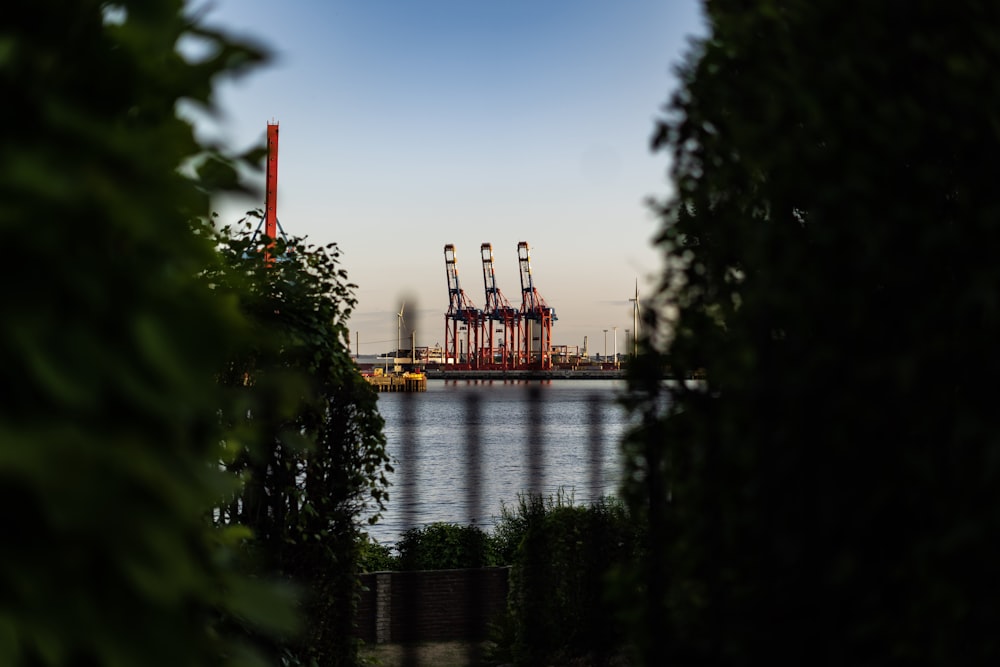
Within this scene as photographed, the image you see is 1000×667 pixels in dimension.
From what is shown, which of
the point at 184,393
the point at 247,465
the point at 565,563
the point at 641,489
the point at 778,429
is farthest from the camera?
the point at 565,563

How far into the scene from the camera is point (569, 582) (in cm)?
834

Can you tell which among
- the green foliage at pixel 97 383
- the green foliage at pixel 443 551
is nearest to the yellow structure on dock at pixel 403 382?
the green foliage at pixel 443 551

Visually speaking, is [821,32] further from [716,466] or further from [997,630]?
[997,630]

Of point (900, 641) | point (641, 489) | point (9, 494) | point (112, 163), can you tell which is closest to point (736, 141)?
point (641, 489)

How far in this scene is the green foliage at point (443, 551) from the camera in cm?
1123

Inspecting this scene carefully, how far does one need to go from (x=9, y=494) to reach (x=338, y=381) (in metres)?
5.35

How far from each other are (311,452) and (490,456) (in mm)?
47204

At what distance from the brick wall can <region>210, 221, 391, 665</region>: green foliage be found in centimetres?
327

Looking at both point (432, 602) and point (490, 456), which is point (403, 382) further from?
point (432, 602)

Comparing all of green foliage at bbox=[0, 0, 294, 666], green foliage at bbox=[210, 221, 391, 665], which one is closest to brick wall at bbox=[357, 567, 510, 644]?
green foliage at bbox=[210, 221, 391, 665]

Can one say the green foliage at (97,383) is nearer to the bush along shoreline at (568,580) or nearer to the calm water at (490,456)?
the calm water at (490,456)

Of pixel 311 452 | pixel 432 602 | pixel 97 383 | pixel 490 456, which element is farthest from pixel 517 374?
pixel 97 383

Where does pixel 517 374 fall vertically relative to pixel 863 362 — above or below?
below

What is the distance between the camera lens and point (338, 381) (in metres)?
6.53
